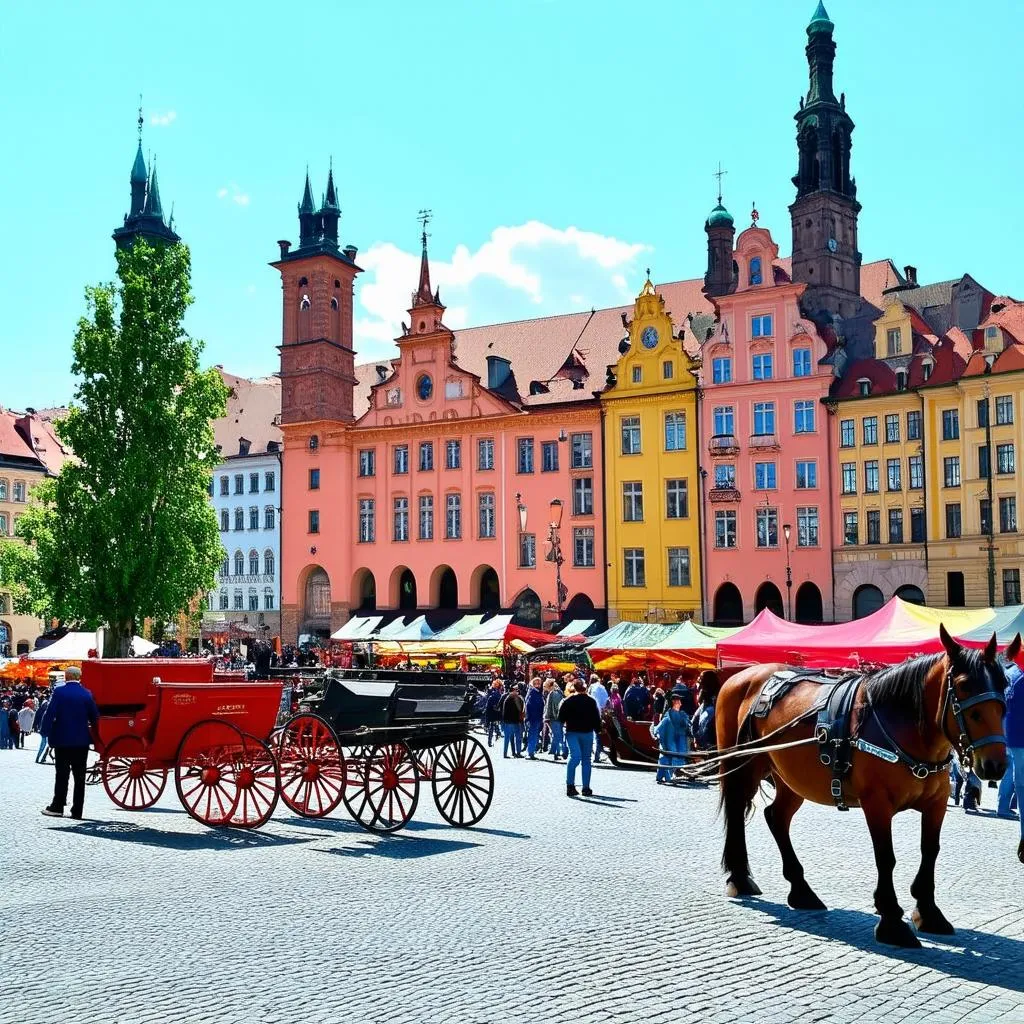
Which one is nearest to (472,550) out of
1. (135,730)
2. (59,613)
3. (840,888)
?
(59,613)

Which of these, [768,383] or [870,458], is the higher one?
[768,383]

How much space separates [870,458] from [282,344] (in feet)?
103

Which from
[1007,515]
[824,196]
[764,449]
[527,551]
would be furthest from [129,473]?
[824,196]

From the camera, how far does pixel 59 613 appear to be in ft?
124

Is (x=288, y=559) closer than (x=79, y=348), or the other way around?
(x=79, y=348)

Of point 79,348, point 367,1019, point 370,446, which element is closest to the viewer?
point 367,1019

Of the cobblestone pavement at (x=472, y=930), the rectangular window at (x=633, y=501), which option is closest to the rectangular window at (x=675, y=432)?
the rectangular window at (x=633, y=501)

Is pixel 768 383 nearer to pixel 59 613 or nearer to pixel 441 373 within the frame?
pixel 441 373

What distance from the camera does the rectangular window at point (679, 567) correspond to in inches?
2035

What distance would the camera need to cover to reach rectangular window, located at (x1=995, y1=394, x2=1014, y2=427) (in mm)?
45125

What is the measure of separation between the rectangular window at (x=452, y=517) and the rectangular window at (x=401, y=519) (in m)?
2.36

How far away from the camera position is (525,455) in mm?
56562

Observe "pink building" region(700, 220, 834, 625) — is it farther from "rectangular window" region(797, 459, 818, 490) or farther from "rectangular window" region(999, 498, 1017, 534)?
"rectangular window" region(999, 498, 1017, 534)

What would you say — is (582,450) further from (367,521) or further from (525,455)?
(367,521)
